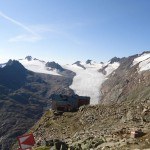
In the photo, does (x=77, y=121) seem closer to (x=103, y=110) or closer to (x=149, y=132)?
(x=103, y=110)

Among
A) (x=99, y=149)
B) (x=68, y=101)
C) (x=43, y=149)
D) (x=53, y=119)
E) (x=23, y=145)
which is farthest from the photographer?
(x=68, y=101)

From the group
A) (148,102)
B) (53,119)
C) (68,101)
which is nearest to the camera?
(148,102)

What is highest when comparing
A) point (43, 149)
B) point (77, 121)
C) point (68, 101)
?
point (68, 101)

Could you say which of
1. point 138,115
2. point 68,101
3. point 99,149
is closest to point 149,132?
point 99,149

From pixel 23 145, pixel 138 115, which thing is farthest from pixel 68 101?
pixel 23 145

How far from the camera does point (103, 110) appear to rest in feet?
244

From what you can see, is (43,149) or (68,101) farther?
(68,101)

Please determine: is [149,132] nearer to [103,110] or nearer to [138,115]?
[138,115]

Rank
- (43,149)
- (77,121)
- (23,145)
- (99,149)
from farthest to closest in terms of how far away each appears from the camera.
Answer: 1. (77,121)
2. (43,149)
3. (99,149)
4. (23,145)

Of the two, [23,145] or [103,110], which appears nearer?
[23,145]

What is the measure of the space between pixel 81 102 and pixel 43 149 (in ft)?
289

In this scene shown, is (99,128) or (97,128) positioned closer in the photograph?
(99,128)

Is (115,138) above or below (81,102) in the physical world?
below

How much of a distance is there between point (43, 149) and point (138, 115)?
88.3ft
